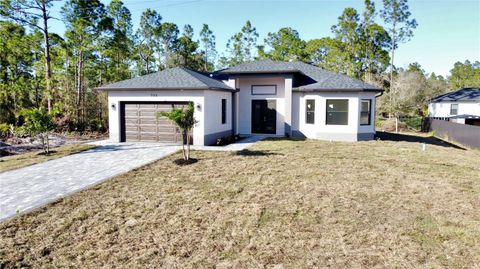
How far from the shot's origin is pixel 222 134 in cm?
1672

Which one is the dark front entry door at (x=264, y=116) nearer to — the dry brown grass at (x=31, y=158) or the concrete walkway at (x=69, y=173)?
the concrete walkway at (x=69, y=173)

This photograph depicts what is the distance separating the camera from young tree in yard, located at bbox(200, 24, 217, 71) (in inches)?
1895

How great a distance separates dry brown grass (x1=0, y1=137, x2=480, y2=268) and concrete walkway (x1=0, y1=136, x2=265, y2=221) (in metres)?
0.61

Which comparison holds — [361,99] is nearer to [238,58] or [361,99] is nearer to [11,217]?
[11,217]

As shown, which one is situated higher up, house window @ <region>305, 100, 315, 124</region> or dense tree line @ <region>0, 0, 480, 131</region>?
dense tree line @ <region>0, 0, 480, 131</region>

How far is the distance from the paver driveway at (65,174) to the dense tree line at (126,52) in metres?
5.39

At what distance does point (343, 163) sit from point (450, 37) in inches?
572

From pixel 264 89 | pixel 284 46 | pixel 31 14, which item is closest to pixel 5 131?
pixel 31 14

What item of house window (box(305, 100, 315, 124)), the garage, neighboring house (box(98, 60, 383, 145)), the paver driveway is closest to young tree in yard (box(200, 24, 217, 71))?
neighboring house (box(98, 60, 383, 145))

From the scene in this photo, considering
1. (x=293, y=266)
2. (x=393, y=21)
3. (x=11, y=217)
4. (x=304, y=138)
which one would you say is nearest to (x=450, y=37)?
(x=304, y=138)

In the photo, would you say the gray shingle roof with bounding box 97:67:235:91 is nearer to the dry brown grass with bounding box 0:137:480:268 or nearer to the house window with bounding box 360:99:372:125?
the dry brown grass with bounding box 0:137:480:268

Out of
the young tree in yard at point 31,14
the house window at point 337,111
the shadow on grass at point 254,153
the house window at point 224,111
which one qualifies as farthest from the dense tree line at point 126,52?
the house window at point 337,111

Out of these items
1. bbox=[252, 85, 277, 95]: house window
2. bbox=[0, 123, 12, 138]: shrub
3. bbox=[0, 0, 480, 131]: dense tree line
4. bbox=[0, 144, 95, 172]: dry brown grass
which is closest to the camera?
bbox=[0, 144, 95, 172]: dry brown grass

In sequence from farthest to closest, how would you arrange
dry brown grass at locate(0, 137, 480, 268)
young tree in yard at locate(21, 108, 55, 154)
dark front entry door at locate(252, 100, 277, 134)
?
dark front entry door at locate(252, 100, 277, 134)
young tree in yard at locate(21, 108, 55, 154)
dry brown grass at locate(0, 137, 480, 268)
